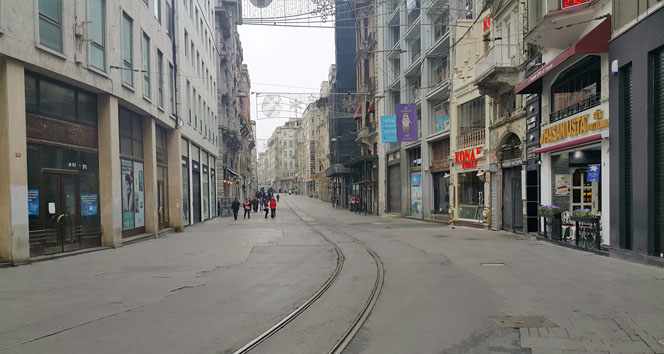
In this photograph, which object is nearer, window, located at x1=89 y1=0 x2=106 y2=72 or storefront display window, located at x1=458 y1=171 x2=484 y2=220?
window, located at x1=89 y1=0 x2=106 y2=72

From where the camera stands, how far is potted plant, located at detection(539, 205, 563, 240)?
631 inches

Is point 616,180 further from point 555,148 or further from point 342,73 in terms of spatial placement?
point 342,73

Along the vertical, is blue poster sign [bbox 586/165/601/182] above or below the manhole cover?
above

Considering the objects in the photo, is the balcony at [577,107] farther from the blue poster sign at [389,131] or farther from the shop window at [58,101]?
the shop window at [58,101]

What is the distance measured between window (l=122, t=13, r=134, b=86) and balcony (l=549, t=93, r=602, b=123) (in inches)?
602

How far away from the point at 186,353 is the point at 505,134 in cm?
1877

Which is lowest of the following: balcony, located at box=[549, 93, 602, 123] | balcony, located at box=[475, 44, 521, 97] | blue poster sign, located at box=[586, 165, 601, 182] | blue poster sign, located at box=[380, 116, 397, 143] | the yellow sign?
blue poster sign, located at box=[586, 165, 601, 182]

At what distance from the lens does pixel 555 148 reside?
16.1m

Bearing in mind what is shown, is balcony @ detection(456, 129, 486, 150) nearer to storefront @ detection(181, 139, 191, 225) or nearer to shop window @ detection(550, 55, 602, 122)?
shop window @ detection(550, 55, 602, 122)

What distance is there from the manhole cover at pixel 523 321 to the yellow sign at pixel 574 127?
332 inches

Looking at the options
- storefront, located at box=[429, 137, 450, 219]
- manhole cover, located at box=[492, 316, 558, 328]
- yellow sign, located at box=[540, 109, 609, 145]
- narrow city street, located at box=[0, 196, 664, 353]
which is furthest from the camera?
storefront, located at box=[429, 137, 450, 219]

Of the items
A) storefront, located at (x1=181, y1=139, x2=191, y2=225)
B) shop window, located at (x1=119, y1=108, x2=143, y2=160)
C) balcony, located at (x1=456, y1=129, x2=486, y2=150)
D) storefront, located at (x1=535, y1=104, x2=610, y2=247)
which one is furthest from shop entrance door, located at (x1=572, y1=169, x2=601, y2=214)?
storefront, located at (x1=181, y1=139, x2=191, y2=225)

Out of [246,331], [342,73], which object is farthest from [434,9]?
[342,73]

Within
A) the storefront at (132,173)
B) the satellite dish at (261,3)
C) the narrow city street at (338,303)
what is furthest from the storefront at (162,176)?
the narrow city street at (338,303)
